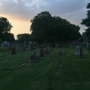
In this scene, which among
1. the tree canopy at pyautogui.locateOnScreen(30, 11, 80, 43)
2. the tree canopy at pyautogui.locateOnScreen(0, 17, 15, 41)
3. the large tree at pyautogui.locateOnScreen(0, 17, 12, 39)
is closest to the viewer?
the large tree at pyautogui.locateOnScreen(0, 17, 12, 39)

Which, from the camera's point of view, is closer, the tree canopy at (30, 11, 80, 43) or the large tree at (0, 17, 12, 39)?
the large tree at (0, 17, 12, 39)

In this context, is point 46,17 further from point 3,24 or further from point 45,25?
point 3,24

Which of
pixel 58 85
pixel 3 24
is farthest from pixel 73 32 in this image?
pixel 58 85

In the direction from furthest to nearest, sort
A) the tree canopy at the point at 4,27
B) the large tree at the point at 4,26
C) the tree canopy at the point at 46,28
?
the tree canopy at the point at 46,28 → the tree canopy at the point at 4,27 → the large tree at the point at 4,26

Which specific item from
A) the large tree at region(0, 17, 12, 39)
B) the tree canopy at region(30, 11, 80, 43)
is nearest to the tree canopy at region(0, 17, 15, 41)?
the large tree at region(0, 17, 12, 39)

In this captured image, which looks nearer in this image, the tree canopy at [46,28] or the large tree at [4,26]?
the large tree at [4,26]

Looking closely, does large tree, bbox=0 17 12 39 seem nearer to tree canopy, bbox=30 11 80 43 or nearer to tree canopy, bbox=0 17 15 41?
tree canopy, bbox=0 17 15 41

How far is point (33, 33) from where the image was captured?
239 feet

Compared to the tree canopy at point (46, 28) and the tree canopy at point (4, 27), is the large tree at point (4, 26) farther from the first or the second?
the tree canopy at point (46, 28)

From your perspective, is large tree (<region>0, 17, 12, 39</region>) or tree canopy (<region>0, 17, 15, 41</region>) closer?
large tree (<region>0, 17, 12, 39</region>)

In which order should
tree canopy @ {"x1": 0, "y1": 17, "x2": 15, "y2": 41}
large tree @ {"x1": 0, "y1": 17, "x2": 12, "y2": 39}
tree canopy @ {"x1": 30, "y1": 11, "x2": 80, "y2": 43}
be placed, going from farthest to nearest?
tree canopy @ {"x1": 30, "y1": 11, "x2": 80, "y2": 43} → tree canopy @ {"x1": 0, "y1": 17, "x2": 15, "y2": 41} → large tree @ {"x1": 0, "y1": 17, "x2": 12, "y2": 39}

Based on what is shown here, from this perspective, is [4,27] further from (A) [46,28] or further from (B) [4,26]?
(A) [46,28]

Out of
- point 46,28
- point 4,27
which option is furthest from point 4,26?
point 46,28

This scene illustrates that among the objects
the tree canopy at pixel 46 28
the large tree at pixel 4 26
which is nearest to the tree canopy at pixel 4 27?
the large tree at pixel 4 26
